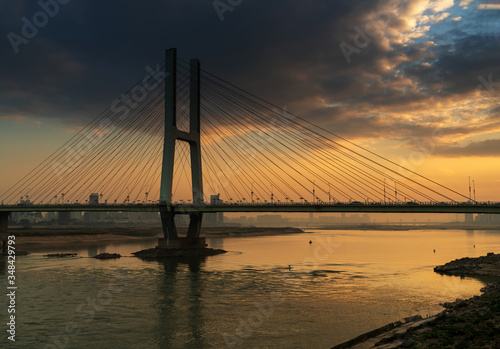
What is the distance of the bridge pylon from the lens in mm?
63719

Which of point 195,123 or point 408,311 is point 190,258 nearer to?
point 195,123

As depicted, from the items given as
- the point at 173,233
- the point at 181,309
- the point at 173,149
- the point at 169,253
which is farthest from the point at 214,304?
the point at 173,233

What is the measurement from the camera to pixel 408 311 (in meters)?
27.3

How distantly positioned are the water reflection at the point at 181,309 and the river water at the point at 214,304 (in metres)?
0.06

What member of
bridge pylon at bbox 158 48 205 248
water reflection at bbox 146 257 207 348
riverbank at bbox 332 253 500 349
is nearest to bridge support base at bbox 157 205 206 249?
bridge pylon at bbox 158 48 205 248

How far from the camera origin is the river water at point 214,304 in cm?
2161

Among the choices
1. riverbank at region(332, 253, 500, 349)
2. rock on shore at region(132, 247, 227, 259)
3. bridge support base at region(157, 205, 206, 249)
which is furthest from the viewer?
bridge support base at region(157, 205, 206, 249)

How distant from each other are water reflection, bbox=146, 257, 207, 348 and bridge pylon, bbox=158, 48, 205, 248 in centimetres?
A: 1820

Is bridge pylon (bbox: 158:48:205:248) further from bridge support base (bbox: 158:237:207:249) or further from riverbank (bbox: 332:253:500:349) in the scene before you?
riverbank (bbox: 332:253:500:349)

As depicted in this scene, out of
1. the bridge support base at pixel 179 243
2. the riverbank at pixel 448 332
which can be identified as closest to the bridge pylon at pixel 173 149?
the bridge support base at pixel 179 243

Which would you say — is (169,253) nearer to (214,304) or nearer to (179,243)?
(179,243)

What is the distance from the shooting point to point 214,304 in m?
29.8

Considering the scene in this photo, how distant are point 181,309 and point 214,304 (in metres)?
2.80

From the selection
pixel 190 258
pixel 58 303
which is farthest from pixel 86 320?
pixel 190 258
